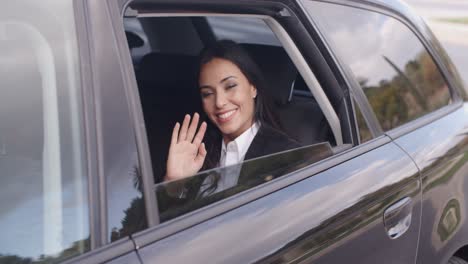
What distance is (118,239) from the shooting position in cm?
128

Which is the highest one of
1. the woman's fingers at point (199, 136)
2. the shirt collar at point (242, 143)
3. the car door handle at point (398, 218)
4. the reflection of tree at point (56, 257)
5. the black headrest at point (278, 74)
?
the black headrest at point (278, 74)

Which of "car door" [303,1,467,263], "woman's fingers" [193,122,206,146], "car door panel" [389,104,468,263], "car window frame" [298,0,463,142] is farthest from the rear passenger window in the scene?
"car door panel" [389,104,468,263]

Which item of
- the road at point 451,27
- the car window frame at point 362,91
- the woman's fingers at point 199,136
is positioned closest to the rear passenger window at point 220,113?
the woman's fingers at point 199,136

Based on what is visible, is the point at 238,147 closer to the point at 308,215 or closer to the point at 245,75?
the point at 245,75

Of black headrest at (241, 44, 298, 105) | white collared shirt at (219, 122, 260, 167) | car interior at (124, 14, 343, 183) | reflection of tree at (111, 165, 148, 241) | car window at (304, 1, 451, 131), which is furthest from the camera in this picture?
black headrest at (241, 44, 298, 105)

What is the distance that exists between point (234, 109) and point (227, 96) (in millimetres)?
64

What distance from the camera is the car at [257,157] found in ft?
4.21

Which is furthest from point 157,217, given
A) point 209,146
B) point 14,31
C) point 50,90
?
point 209,146

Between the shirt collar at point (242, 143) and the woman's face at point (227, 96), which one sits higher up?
the woman's face at point (227, 96)

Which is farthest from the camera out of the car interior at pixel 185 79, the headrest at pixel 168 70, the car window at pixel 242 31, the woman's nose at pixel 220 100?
the headrest at pixel 168 70

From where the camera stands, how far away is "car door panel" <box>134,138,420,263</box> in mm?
1385

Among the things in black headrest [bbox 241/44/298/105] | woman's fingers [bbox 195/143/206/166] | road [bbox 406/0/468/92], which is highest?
road [bbox 406/0/468/92]

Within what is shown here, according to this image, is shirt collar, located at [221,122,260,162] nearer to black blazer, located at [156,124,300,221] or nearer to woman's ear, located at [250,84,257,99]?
black blazer, located at [156,124,300,221]

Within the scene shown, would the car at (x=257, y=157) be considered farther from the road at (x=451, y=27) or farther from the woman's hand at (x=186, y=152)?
the road at (x=451, y=27)
